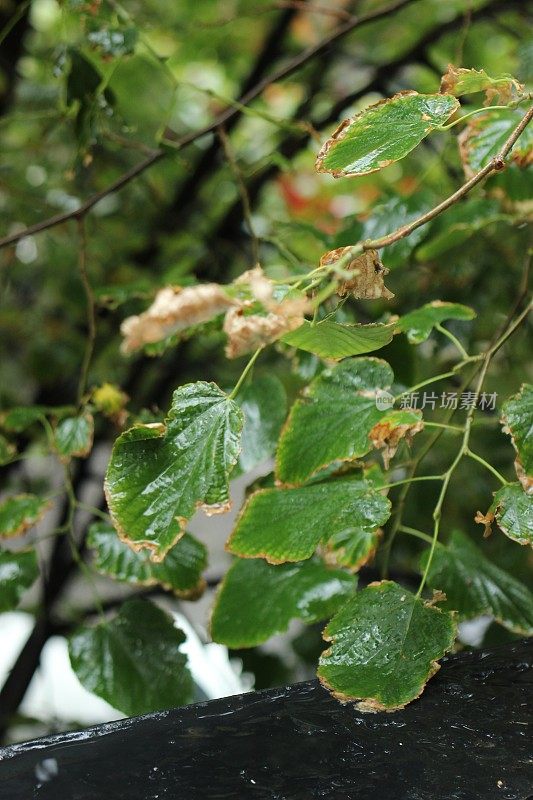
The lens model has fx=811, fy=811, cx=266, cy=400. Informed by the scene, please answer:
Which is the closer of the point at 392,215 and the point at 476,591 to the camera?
the point at 476,591

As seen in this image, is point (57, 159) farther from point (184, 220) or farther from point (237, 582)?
point (237, 582)

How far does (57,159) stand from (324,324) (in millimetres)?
803

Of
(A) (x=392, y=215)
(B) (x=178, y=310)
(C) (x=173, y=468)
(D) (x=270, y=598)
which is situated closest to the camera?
(B) (x=178, y=310)

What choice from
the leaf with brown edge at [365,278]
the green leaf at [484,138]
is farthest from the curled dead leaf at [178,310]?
the green leaf at [484,138]

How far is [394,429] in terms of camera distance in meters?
0.34

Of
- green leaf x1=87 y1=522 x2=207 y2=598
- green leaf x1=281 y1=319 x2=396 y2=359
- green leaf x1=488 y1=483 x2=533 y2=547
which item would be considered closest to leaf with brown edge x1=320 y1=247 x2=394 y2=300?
green leaf x1=281 y1=319 x2=396 y2=359

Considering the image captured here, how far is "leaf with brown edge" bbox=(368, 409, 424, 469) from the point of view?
0.34 meters

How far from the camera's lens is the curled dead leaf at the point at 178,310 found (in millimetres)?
219

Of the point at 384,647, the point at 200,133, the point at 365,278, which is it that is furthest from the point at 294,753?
the point at 200,133

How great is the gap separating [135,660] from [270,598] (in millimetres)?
107

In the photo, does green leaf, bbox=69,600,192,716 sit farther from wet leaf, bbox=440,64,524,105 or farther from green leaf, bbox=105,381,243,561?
wet leaf, bbox=440,64,524,105

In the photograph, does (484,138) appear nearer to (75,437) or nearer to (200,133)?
(200,133)

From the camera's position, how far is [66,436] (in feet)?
1.61

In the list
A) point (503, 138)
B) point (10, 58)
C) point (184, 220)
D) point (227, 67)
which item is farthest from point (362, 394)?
point (227, 67)
